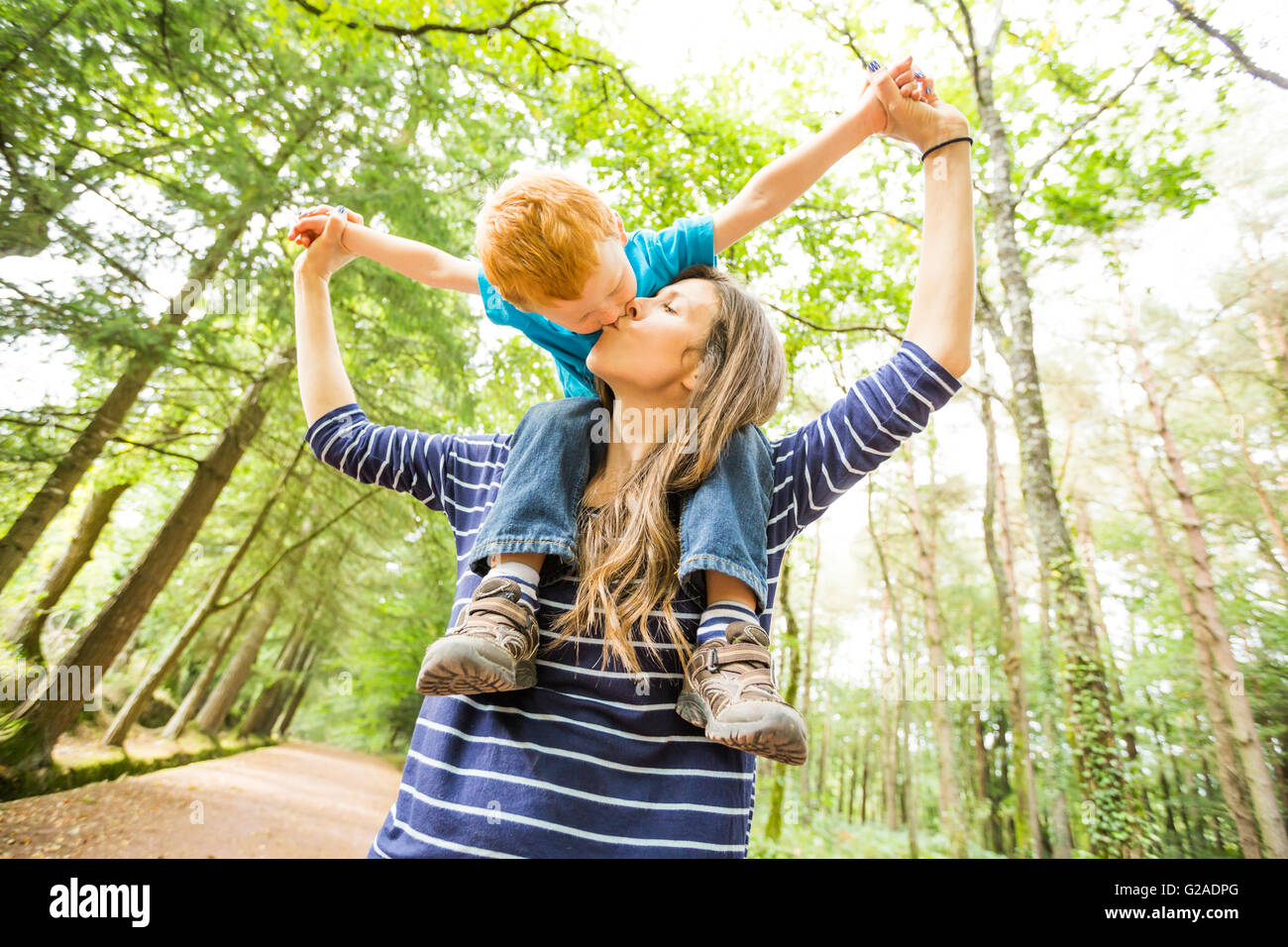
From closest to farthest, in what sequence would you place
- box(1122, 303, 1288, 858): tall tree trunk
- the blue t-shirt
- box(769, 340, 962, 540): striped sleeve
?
1. box(769, 340, 962, 540): striped sleeve
2. the blue t-shirt
3. box(1122, 303, 1288, 858): tall tree trunk

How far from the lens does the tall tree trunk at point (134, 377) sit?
16.6 feet

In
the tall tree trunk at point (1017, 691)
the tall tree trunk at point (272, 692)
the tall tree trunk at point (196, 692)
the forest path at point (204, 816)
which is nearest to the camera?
the forest path at point (204, 816)

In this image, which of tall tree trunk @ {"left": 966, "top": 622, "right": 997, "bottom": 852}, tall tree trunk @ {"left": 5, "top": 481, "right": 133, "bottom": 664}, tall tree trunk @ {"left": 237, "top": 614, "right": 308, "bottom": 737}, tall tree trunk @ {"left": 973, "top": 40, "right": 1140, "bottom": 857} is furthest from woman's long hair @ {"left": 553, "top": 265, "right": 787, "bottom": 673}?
tall tree trunk @ {"left": 966, "top": 622, "right": 997, "bottom": 852}

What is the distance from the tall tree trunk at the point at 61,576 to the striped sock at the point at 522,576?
710 centimetres

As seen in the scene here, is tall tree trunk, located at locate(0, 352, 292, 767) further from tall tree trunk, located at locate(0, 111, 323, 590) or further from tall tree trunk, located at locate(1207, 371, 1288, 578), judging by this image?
tall tree trunk, located at locate(1207, 371, 1288, 578)

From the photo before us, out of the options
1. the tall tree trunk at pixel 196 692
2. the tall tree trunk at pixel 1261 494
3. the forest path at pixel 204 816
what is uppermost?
the tall tree trunk at pixel 1261 494

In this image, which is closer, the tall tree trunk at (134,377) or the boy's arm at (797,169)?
the boy's arm at (797,169)

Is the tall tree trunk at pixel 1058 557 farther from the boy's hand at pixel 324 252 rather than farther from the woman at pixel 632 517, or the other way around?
the boy's hand at pixel 324 252

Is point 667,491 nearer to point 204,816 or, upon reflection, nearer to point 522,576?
point 522,576

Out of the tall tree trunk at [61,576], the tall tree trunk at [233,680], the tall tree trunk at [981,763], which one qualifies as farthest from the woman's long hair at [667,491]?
the tall tree trunk at [981,763]

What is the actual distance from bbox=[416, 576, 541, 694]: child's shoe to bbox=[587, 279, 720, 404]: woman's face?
0.48 meters

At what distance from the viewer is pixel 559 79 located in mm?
6973

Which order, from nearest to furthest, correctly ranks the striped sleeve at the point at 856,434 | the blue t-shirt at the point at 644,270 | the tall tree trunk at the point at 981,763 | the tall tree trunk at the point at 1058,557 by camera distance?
the striped sleeve at the point at 856,434 < the blue t-shirt at the point at 644,270 < the tall tree trunk at the point at 1058,557 < the tall tree trunk at the point at 981,763

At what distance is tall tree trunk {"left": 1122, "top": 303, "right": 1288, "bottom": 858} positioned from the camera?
286 inches
